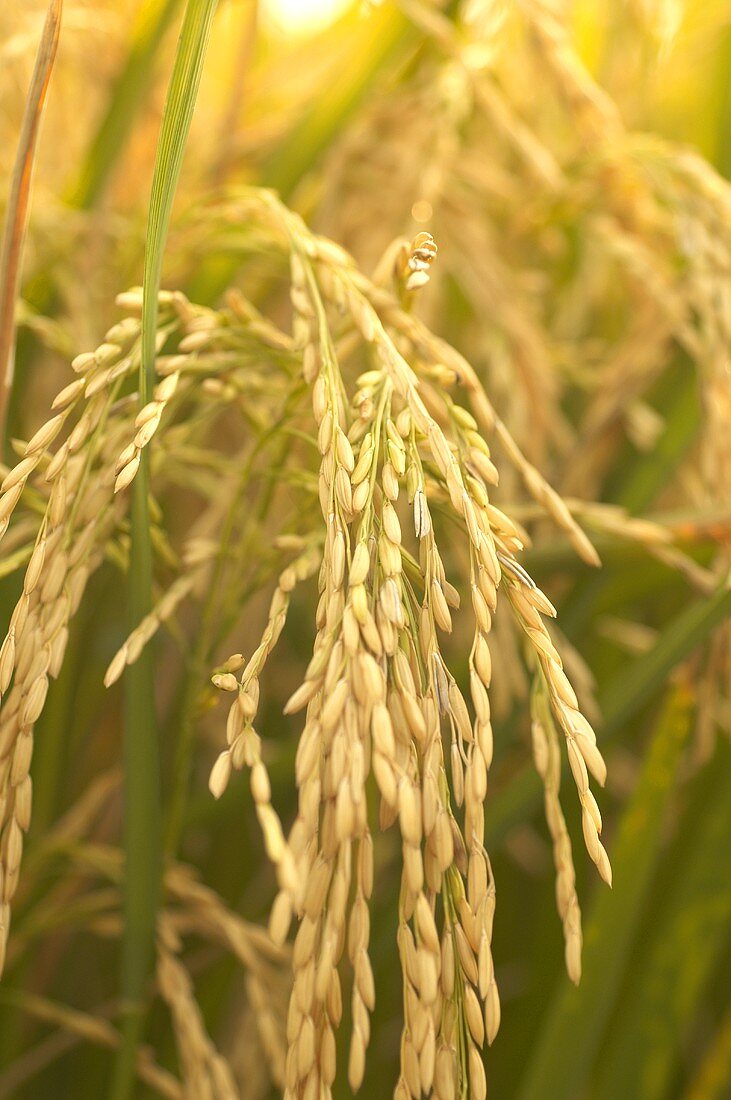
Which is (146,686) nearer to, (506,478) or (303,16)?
(506,478)

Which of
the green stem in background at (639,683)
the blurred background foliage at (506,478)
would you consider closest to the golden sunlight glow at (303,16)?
the blurred background foliage at (506,478)

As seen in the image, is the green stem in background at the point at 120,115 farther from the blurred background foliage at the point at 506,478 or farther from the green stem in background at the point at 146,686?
the green stem in background at the point at 146,686

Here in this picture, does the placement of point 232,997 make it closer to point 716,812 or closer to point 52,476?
point 716,812

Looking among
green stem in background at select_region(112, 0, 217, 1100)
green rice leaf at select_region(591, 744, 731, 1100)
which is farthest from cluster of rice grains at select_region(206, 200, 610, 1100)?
green rice leaf at select_region(591, 744, 731, 1100)

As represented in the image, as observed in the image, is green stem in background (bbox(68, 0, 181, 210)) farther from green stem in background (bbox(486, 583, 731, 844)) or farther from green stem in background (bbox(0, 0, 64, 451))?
green stem in background (bbox(486, 583, 731, 844))

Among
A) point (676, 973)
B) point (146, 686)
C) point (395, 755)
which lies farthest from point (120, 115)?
point (676, 973)

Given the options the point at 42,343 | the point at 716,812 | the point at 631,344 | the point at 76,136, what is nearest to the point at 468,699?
the point at 716,812
